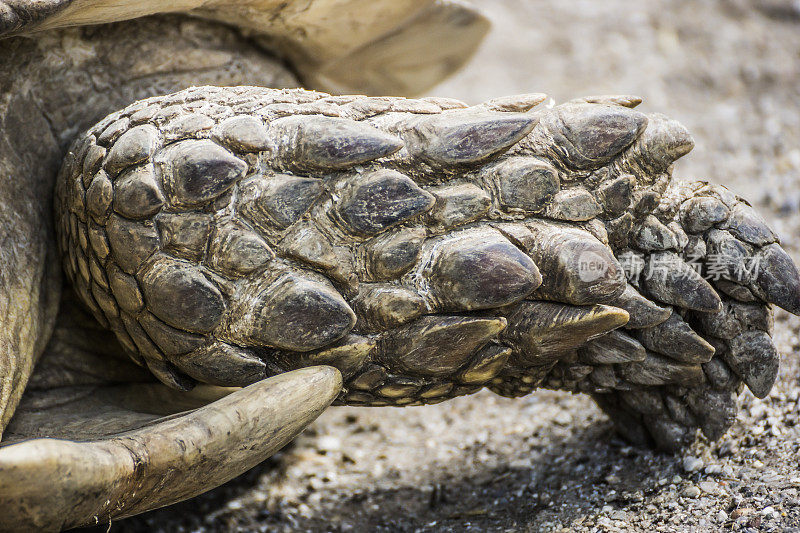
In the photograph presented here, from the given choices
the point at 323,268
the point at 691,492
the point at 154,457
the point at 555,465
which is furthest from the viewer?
the point at 555,465

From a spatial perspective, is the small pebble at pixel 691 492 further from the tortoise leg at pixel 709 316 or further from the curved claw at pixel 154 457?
the curved claw at pixel 154 457

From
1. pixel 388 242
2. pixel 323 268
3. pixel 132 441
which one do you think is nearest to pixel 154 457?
pixel 132 441

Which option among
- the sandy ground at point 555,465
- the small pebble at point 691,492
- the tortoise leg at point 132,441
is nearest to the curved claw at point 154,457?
the tortoise leg at point 132,441

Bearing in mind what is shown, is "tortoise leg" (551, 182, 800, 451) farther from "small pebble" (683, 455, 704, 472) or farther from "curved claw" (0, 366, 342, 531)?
"curved claw" (0, 366, 342, 531)

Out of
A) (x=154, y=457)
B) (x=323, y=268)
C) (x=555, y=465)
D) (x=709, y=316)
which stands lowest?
(x=555, y=465)

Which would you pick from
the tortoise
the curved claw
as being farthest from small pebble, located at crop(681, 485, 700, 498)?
the curved claw

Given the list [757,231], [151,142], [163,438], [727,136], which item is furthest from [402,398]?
[727,136]

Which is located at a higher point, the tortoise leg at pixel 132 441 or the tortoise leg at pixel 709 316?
the tortoise leg at pixel 132 441

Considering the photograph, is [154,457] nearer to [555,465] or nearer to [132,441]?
[132,441]
